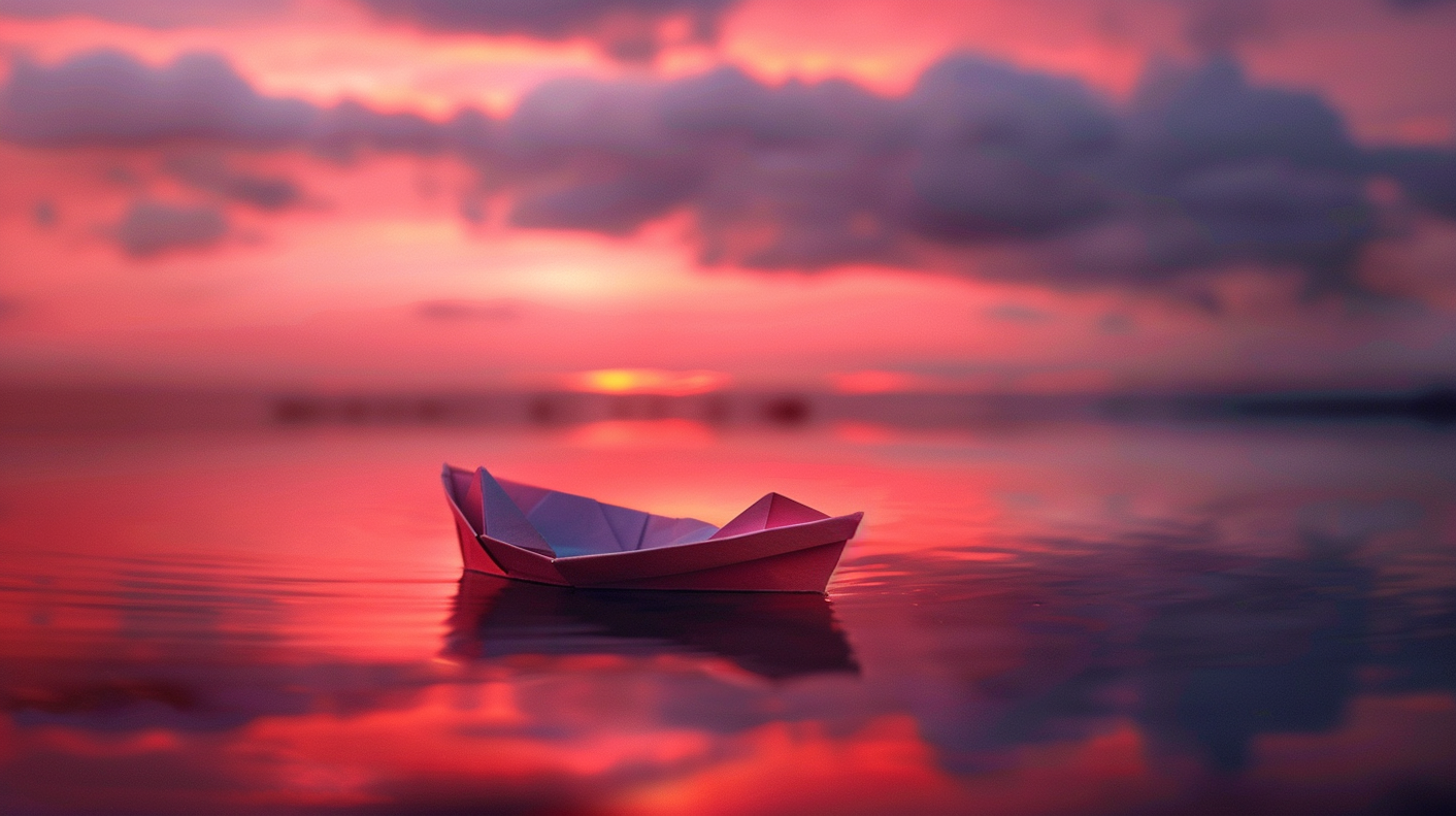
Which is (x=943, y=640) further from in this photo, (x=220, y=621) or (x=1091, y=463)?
(x=1091, y=463)

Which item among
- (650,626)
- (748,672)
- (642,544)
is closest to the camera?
(748,672)

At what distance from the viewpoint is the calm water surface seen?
555 cm

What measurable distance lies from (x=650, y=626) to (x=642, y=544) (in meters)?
2.26

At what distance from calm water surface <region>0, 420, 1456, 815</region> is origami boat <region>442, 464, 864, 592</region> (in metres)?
0.26

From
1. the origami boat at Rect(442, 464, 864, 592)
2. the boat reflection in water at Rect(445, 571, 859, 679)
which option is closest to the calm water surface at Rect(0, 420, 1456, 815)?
the boat reflection in water at Rect(445, 571, 859, 679)

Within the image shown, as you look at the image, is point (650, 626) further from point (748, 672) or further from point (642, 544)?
point (642, 544)

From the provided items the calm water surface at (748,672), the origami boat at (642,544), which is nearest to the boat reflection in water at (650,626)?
the calm water surface at (748,672)

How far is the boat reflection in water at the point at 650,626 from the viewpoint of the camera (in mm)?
8094

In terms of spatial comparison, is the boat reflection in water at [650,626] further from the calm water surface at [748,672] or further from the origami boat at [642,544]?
the origami boat at [642,544]

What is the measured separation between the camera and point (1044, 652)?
26.7ft

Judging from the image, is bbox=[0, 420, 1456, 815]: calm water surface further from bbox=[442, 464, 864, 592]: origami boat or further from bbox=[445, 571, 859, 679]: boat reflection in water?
bbox=[442, 464, 864, 592]: origami boat

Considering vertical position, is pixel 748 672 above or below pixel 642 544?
below

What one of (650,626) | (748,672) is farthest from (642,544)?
(748,672)

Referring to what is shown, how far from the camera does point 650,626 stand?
898cm
